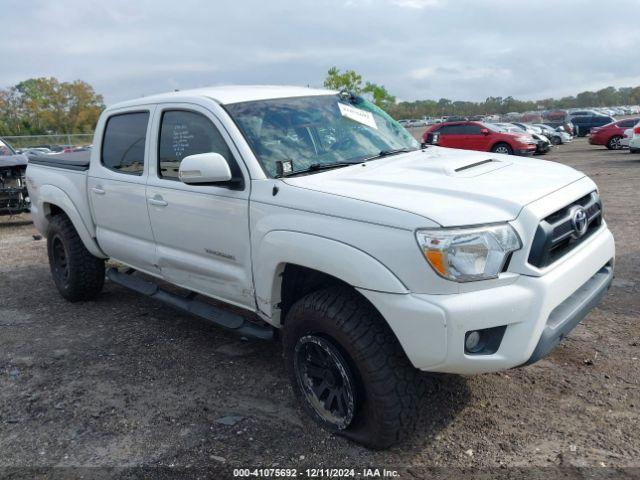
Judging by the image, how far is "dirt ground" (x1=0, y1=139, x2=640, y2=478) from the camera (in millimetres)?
3002

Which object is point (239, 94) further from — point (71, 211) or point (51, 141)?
point (51, 141)

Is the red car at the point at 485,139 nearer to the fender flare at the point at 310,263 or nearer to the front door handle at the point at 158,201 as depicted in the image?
the front door handle at the point at 158,201

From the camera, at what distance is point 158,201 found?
13.4 ft

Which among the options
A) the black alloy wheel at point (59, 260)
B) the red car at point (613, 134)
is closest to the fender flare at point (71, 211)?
the black alloy wheel at point (59, 260)

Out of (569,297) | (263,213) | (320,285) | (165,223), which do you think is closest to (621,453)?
(569,297)

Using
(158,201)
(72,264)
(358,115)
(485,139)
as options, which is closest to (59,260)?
(72,264)

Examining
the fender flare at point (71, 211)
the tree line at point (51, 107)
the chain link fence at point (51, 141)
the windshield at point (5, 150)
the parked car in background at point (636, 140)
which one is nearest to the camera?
the fender flare at point (71, 211)

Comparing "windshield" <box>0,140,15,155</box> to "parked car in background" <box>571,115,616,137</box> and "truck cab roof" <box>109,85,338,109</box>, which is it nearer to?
"truck cab roof" <box>109,85,338,109</box>

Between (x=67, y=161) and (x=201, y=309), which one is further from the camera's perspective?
(x=67, y=161)

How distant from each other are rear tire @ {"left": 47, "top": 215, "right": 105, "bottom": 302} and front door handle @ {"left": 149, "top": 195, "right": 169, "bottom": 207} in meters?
1.71

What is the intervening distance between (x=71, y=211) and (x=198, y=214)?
2.17m

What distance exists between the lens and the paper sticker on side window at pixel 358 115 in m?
4.08

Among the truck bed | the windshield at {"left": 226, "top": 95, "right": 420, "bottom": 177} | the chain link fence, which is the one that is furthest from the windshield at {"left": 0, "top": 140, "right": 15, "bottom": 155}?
the chain link fence

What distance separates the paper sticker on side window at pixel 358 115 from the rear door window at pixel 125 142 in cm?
152
